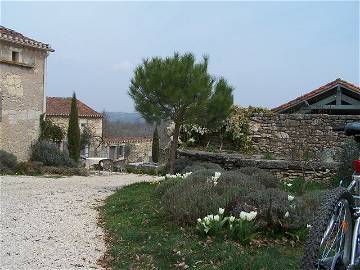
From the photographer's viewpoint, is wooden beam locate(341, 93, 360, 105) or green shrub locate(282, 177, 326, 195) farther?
wooden beam locate(341, 93, 360, 105)

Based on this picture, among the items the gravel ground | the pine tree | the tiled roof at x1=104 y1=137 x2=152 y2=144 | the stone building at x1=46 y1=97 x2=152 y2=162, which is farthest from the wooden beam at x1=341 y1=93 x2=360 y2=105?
the tiled roof at x1=104 y1=137 x2=152 y2=144

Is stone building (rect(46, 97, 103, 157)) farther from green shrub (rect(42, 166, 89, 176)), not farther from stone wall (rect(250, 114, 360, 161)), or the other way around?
stone wall (rect(250, 114, 360, 161))

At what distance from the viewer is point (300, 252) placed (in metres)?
5.08

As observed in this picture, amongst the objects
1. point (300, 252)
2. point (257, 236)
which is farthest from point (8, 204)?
point (300, 252)

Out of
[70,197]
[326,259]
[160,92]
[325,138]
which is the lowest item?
[70,197]

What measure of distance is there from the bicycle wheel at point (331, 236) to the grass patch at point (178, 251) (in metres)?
1.28

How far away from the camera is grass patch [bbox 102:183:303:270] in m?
4.45

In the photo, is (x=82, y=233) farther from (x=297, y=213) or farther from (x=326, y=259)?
(x=326, y=259)

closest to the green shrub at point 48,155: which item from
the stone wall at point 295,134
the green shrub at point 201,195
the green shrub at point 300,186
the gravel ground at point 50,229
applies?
the gravel ground at point 50,229

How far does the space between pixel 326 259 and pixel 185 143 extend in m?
11.5

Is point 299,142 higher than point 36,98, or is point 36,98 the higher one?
point 36,98

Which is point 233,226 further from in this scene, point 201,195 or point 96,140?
point 96,140

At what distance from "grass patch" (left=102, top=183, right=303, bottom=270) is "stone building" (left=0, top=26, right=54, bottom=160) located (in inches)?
502

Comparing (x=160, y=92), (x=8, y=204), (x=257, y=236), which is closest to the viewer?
(x=257, y=236)
